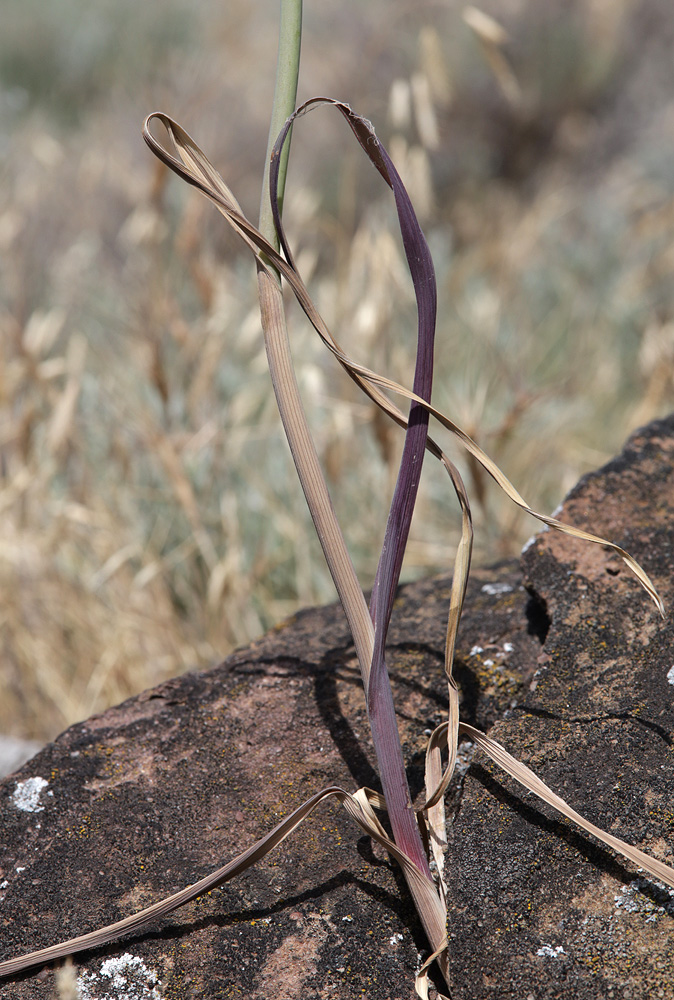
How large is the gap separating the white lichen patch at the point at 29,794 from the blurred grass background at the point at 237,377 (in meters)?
0.78

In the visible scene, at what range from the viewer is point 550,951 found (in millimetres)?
604

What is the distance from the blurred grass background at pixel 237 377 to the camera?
1721mm

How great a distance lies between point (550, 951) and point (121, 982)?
34cm

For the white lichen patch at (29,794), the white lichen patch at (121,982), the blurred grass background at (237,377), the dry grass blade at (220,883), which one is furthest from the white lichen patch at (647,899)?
the blurred grass background at (237,377)

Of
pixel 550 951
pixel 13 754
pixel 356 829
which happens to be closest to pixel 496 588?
pixel 356 829

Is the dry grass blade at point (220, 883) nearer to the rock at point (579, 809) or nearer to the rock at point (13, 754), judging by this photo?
the rock at point (579, 809)

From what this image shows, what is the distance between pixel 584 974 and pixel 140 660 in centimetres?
134

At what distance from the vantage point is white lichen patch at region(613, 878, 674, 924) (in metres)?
0.61

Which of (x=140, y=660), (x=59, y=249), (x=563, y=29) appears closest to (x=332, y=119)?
(x=563, y=29)

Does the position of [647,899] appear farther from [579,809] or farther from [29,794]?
[29,794]

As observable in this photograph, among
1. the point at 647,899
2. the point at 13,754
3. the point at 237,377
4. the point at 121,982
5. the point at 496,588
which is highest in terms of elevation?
the point at 237,377

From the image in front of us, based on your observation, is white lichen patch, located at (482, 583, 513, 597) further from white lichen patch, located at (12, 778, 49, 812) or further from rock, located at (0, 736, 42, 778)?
rock, located at (0, 736, 42, 778)

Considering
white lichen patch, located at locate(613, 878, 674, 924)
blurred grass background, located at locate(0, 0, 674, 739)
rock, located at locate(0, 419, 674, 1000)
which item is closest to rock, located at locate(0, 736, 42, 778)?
blurred grass background, located at locate(0, 0, 674, 739)

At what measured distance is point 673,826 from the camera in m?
0.65
